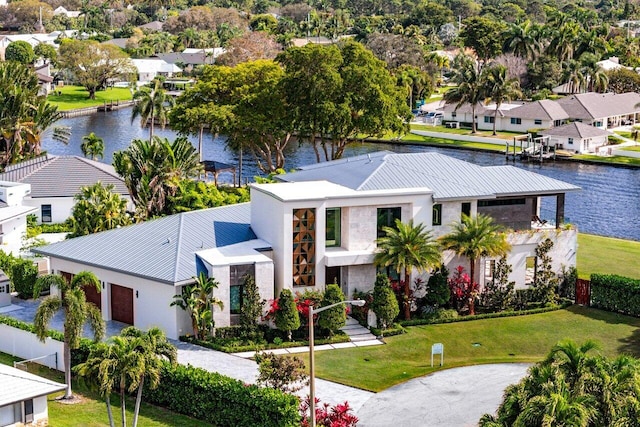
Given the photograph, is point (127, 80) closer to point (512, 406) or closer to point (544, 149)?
point (544, 149)

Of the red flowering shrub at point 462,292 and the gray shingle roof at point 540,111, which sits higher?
the gray shingle roof at point 540,111

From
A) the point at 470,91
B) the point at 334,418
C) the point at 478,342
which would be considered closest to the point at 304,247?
the point at 478,342

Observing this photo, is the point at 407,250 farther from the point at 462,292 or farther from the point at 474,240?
the point at 462,292

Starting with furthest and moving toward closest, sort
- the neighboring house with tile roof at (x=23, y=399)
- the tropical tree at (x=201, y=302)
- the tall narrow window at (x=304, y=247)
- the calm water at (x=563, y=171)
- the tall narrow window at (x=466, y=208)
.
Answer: the calm water at (x=563, y=171), the tall narrow window at (x=466, y=208), the tall narrow window at (x=304, y=247), the tropical tree at (x=201, y=302), the neighboring house with tile roof at (x=23, y=399)

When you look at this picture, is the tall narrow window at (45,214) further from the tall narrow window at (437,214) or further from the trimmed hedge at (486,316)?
the trimmed hedge at (486,316)

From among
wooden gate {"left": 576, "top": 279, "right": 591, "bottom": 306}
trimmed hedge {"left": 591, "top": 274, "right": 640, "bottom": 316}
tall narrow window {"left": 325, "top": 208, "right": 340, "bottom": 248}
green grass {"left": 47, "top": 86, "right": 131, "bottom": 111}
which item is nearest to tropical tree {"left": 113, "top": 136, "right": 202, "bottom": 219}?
tall narrow window {"left": 325, "top": 208, "right": 340, "bottom": 248}

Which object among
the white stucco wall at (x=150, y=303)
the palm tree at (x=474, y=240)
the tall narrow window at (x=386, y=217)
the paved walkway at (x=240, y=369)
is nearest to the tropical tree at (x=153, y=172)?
the white stucco wall at (x=150, y=303)

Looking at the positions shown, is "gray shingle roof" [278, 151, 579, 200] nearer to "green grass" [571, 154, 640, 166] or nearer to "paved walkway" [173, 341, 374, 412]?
"paved walkway" [173, 341, 374, 412]
